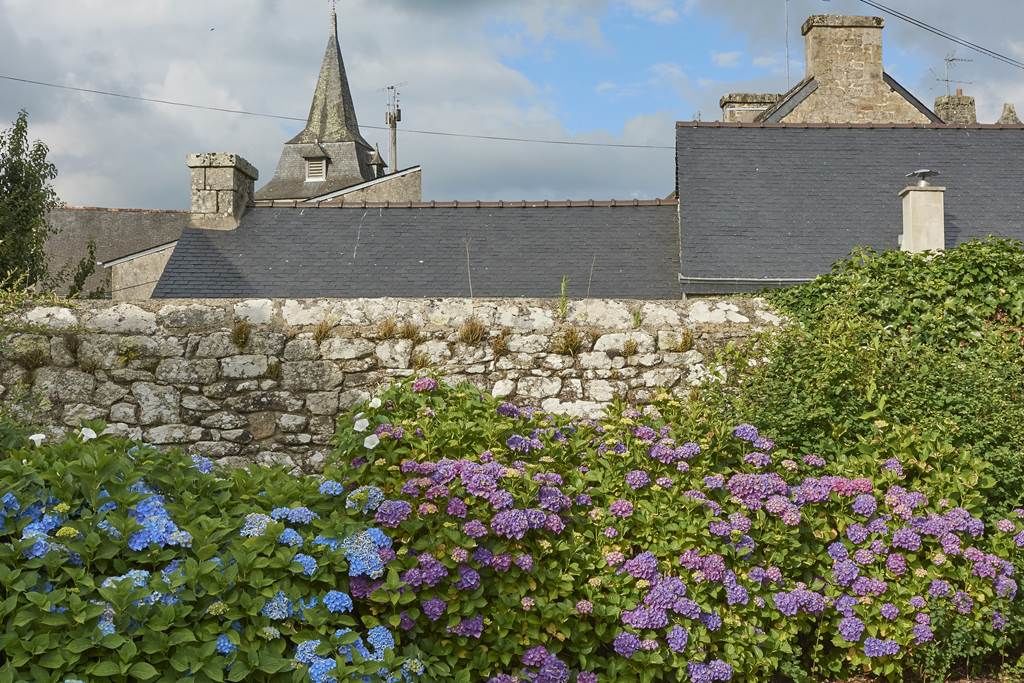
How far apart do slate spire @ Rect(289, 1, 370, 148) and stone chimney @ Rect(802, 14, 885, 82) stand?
25.7 metres

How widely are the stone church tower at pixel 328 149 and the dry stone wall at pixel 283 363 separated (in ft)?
113

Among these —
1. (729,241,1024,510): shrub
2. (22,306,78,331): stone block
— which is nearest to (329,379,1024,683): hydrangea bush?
(729,241,1024,510): shrub

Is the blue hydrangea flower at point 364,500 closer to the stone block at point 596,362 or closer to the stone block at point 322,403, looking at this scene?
the stone block at point 322,403

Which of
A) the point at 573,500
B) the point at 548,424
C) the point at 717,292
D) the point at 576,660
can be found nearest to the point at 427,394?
the point at 548,424

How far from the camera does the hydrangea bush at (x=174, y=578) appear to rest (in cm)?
292

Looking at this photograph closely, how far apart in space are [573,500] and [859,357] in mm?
2083

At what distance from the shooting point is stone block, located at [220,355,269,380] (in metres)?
6.35

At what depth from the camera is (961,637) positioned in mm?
4234

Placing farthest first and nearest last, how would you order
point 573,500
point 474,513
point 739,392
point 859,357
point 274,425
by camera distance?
point 274,425
point 739,392
point 859,357
point 573,500
point 474,513

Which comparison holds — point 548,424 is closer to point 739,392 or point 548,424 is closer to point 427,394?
point 427,394

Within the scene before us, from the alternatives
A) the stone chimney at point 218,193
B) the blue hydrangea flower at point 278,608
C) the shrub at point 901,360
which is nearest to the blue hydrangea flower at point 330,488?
the blue hydrangea flower at point 278,608

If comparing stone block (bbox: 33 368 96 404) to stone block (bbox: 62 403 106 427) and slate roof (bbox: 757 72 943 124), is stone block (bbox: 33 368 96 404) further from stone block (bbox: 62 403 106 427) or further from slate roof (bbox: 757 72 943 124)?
slate roof (bbox: 757 72 943 124)

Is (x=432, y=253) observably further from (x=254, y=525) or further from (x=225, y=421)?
(x=254, y=525)

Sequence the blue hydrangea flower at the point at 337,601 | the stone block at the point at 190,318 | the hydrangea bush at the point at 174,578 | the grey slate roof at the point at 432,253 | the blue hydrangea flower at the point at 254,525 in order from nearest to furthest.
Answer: the hydrangea bush at the point at 174,578
the blue hydrangea flower at the point at 337,601
the blue hydrangea flower at the point at 254,525
the stone block at the point at 190,318
the grey slate roof at the point at 432,253
